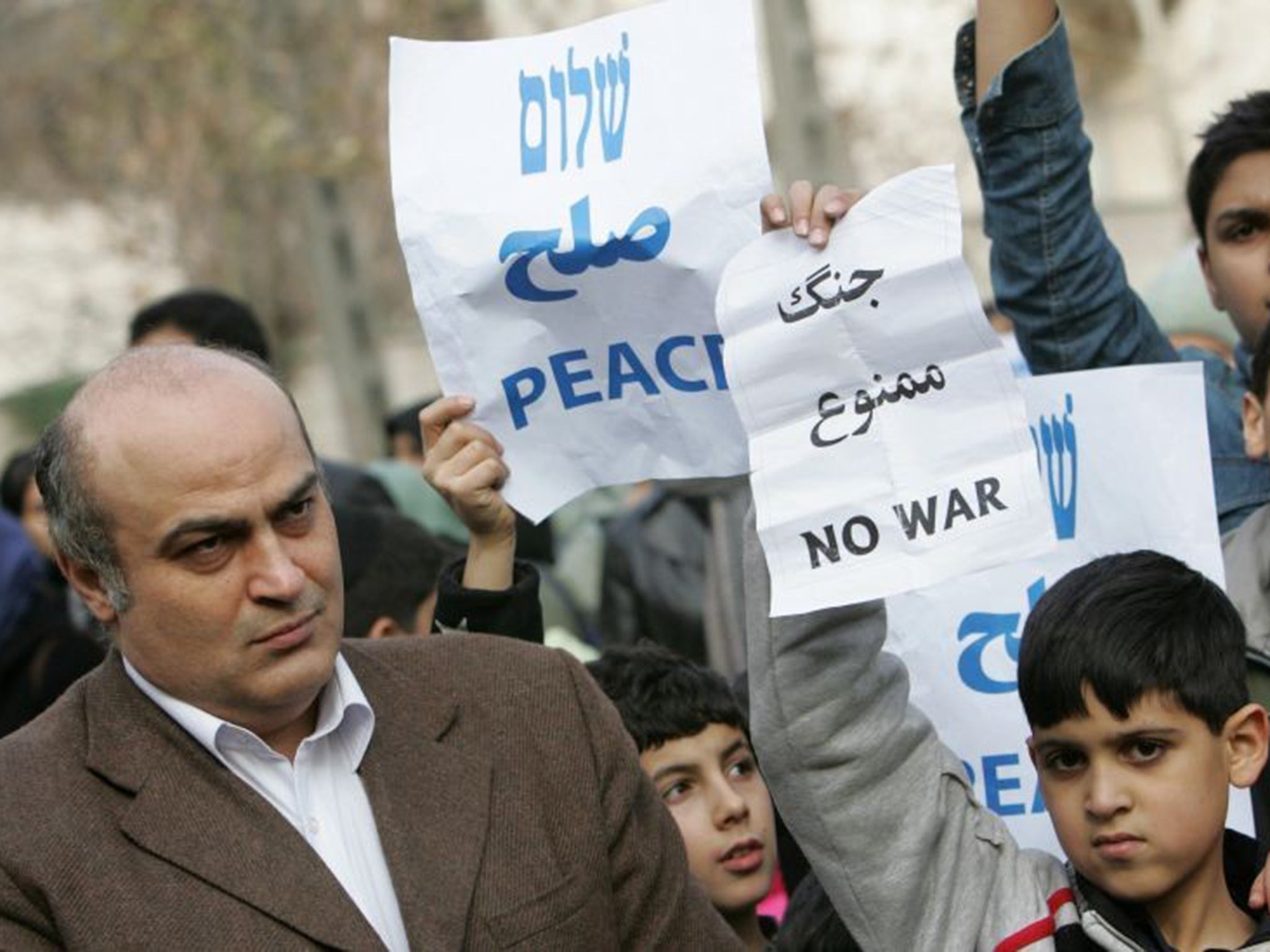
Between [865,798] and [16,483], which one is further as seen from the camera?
[16,483]

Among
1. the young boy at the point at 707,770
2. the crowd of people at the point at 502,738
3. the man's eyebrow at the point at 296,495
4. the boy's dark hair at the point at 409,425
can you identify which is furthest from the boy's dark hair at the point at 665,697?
the boy's dark hair at the point at 409,425

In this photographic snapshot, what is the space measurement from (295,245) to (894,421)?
2057 cm

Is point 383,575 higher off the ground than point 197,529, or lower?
lower

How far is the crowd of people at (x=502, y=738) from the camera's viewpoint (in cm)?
302

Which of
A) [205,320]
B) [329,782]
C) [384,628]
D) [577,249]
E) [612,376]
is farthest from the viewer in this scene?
[205,320]

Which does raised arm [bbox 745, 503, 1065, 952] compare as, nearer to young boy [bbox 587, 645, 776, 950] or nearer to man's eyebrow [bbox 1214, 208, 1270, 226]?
young boy [bbox 587, 645, 776, 950]

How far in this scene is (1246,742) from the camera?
3.36 metres

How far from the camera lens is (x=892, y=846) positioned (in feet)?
A: 10.9

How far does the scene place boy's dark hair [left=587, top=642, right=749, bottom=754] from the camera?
4.38m

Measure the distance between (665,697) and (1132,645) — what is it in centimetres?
127

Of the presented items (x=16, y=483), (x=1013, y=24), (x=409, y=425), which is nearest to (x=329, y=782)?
(x=1013, y=24)

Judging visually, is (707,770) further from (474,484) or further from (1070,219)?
(1070,219)

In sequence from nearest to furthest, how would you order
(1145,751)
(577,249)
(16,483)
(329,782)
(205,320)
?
(329,782), (1145,751), (577,249), (205,320), (16,483)

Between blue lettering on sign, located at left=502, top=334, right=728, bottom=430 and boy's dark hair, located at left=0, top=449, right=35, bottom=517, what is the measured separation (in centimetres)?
442
